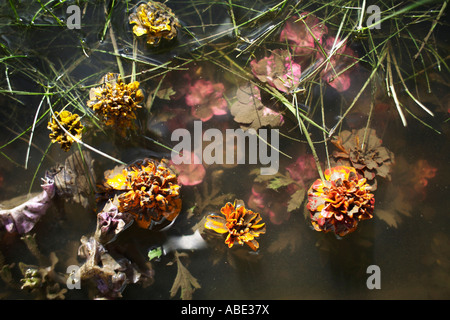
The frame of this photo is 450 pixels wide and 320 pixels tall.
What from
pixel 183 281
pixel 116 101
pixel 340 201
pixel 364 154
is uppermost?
pixel 116 101

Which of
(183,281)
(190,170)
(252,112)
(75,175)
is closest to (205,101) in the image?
(252,112)

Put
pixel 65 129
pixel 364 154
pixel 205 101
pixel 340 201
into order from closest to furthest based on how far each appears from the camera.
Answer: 1. pixel 340 201
2. pixel 65 129
3. pixel 364 154
4. pixel 205 101

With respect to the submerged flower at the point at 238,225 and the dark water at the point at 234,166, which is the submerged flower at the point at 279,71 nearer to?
the dark water at the point at 234,166

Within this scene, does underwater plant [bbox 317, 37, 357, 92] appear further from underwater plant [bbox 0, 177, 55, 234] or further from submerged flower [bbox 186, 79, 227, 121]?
underwater plant [bbox 0, 177, 55, 234]

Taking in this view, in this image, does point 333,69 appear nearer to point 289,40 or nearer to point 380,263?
point 289,40

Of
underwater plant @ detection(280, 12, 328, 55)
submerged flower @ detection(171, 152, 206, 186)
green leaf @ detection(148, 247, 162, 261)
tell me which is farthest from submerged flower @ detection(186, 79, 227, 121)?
green leaf @ detection(148, 247, 162, 261)

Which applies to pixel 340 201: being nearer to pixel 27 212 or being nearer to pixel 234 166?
pixel 234 166
